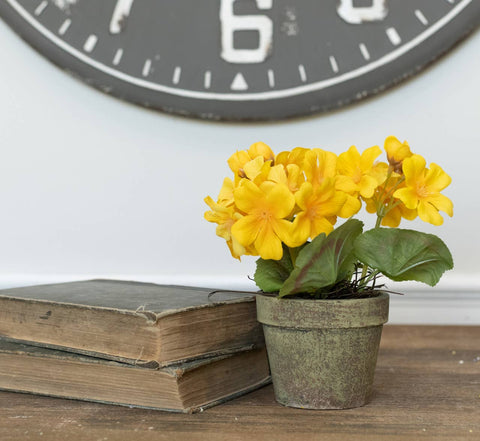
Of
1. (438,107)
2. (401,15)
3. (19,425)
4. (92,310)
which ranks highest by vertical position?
(401,15)

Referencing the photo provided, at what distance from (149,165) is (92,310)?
21.3 inches

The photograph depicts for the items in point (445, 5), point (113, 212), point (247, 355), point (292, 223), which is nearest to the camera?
point (292, 223)

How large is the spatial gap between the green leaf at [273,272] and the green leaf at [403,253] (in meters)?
0.07

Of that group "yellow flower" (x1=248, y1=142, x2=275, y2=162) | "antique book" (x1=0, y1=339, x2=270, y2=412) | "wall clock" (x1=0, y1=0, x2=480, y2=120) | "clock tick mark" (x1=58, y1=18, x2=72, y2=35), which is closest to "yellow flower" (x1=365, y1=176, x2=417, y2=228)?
"yellow flower" (x1=248, y1=142, x2=275, y2=162)

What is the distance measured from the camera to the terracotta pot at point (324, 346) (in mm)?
633

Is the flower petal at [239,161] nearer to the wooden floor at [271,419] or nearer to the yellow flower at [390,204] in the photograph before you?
the yellow flower at [390,204]

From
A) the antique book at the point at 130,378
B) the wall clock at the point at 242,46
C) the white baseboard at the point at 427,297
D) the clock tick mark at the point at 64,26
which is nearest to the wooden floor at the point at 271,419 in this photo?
the antique book at the point at 130,378

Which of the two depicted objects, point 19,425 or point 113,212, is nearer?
point 19,425

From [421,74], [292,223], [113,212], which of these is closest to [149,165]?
[113,212]

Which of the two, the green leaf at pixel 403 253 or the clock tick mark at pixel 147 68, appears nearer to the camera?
the green leaf at pixel 403 253

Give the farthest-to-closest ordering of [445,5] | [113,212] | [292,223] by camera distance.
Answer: [113,212], [445,5], [292,223]

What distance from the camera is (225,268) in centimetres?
117

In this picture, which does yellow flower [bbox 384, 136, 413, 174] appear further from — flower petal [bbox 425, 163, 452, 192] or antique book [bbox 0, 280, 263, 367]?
antique book [bbox 0, 280, 263, 367]

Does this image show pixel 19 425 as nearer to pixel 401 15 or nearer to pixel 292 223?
pixel 292 223
